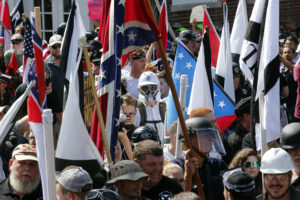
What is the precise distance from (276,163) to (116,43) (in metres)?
2.28

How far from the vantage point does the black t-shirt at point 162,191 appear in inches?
260

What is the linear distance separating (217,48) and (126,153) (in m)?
4.27

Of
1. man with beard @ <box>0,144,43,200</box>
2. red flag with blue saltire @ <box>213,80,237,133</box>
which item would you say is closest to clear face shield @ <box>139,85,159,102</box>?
red flag with blue saltire @ <box>213,80,237,133</box>

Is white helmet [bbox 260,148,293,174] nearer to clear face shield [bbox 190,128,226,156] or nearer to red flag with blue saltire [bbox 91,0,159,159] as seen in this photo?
clear face shield [bbox 190,128,226,156]

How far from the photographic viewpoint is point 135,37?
26.1ft

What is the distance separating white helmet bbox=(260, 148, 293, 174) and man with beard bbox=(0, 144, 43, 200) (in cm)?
185

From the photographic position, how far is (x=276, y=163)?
632cm

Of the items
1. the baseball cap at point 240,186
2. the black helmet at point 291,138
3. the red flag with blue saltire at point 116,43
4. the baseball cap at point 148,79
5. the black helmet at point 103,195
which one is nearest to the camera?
the black helmet at point 103,195

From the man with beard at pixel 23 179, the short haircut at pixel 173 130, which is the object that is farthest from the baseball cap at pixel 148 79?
the man with beard at pixel 23 179

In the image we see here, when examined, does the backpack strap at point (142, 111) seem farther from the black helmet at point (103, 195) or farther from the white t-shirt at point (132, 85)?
the black helmet at point (103, 195)

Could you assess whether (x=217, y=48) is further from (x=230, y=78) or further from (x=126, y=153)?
(x=126, y=153)

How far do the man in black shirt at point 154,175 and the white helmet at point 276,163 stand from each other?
0.75 metres

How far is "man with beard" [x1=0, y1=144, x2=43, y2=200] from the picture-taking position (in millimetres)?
6648

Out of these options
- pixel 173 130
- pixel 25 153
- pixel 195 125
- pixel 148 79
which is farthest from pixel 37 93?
pixel 148 79
